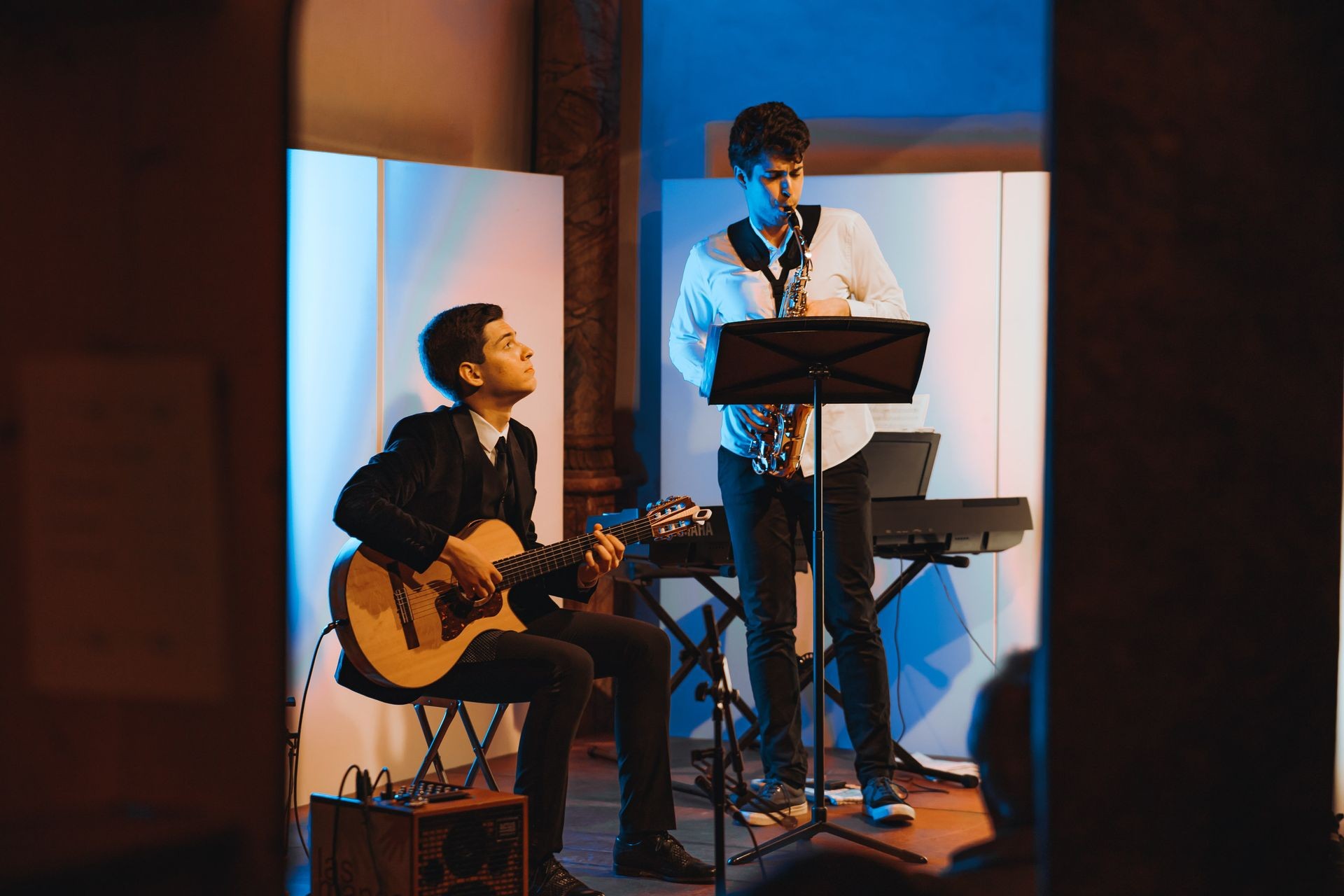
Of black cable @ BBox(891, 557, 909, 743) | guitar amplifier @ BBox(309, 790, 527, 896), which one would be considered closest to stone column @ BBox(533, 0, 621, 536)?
black cable @ BBox(891, 557, 909, 743)

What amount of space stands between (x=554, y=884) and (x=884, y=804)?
1.31 meters

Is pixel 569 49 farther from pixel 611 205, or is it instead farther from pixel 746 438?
pixel 746 438

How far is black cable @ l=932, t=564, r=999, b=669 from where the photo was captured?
5188 millimetres

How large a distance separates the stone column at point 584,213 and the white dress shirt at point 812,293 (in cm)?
158

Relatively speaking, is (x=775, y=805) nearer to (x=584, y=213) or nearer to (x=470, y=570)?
(x=470, y=570)

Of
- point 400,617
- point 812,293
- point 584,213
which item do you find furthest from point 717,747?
point 584,213

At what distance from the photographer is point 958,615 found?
5.23 meters

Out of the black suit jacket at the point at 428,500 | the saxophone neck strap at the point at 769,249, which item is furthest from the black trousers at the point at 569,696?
the saxophone neck strap at the point at 769,249

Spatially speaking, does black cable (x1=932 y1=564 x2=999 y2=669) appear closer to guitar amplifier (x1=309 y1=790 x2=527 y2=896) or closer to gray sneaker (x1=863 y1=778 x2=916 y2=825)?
gray sneaker (x1=863 y1=778 x2=916 y2=825)

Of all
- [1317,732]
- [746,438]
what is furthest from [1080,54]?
[746,438]

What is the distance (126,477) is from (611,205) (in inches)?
207

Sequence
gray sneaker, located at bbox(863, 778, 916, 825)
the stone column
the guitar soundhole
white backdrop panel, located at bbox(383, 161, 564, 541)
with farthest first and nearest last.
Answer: the stone column
white backdrop panel, located at bbox(383, 161, 564, 541)
gray sneaker, located at bbox(863, 778, 916, 825)
the guitar soundhole

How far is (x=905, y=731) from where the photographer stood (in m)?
5.27

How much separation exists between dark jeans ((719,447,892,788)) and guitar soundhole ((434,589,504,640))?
1009 mm
